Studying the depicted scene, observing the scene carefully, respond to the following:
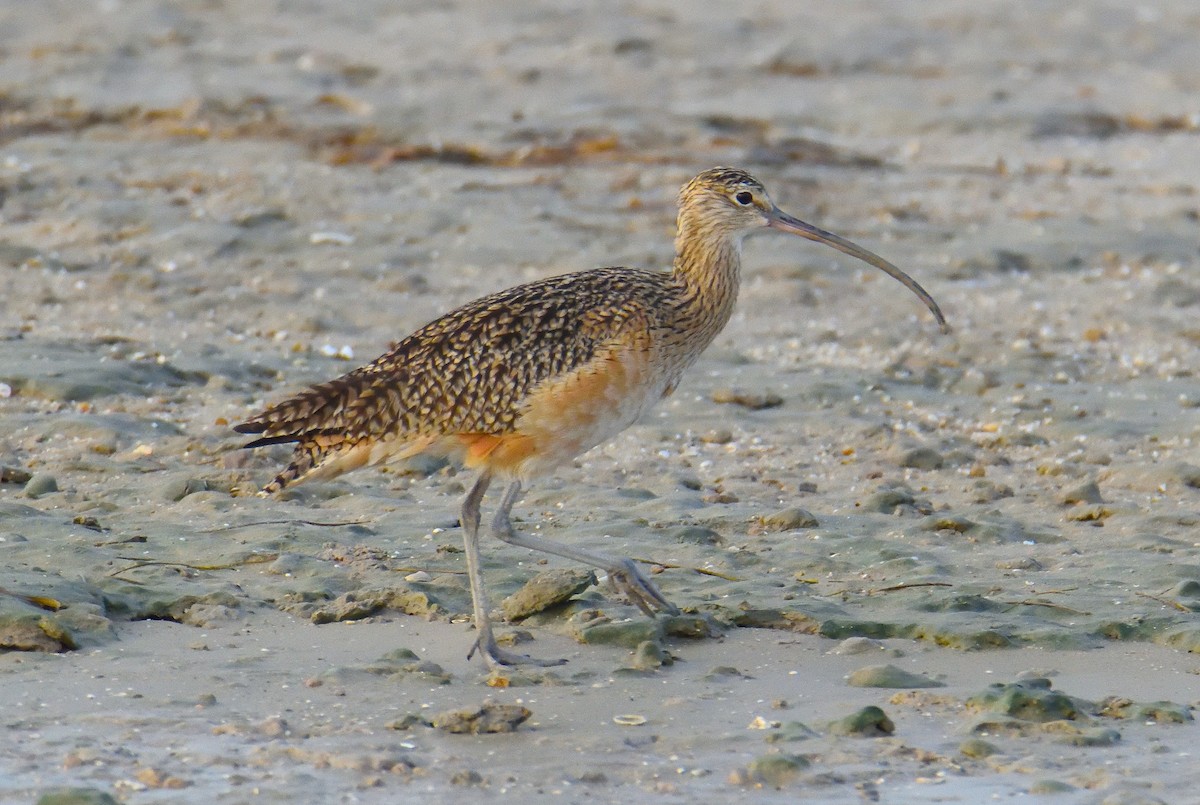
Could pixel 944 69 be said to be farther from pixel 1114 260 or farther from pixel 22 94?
pixel 22 94

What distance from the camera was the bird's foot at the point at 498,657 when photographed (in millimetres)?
6039

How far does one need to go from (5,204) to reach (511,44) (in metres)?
6.51

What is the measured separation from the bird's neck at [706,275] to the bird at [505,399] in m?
0.21

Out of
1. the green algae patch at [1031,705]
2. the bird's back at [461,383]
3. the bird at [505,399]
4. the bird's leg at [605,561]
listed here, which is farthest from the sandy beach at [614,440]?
the bird's back at [461,383]

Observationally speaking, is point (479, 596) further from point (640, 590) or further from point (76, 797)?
point (76, 797)

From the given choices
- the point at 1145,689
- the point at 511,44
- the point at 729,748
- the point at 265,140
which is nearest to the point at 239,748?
the point at 729,748

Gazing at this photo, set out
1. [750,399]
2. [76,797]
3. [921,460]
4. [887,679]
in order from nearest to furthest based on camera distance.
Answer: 1. [76,797]
2. [887,679]
3. [921,460]
4. [750,399]

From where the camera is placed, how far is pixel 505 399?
6488 millimetres

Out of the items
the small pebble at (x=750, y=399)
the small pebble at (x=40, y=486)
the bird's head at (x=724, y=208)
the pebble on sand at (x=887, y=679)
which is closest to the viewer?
the pebble on sand at (x=887, y=679)

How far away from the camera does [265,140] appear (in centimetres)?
1427

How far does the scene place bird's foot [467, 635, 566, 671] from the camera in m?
6.04

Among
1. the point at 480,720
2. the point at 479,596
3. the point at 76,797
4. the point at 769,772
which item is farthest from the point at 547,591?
the point at 76,797

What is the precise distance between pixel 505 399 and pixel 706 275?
1.11m

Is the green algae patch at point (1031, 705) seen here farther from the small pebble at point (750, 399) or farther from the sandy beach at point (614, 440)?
the small pebble at point (750, 399)
